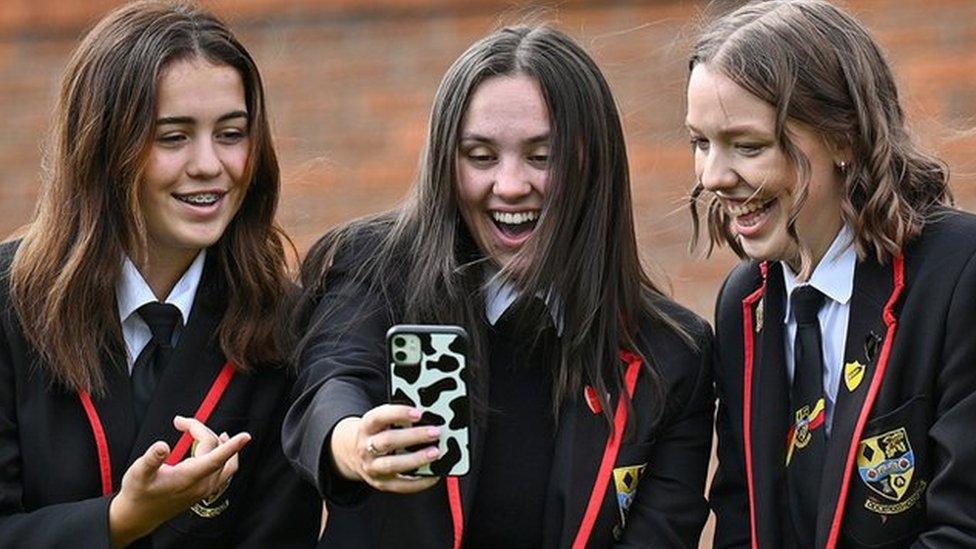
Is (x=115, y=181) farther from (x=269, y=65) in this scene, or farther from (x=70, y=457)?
(x=269, y=65)

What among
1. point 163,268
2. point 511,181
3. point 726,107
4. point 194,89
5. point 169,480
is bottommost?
point 169,480

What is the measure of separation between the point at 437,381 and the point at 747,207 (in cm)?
78

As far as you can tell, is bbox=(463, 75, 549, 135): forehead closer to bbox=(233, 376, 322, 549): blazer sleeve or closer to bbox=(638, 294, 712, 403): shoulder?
bbox=(638, 294, 712, 403): shoulder

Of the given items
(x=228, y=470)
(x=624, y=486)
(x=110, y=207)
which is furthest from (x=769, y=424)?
(x=110, y=207)

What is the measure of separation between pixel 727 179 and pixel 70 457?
1335mm

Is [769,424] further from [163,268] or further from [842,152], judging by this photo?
[163,268]

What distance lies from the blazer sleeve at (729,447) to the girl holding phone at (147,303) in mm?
806

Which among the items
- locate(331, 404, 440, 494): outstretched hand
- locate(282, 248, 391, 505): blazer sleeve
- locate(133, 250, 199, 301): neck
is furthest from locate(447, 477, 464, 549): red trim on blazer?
locate(133, 250, 199, 301): neck

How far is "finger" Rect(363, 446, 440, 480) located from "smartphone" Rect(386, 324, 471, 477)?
0.15 feet

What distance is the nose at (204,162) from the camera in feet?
14.5

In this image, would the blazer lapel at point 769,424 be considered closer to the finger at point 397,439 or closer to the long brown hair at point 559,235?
the long brown hair at point 559,235

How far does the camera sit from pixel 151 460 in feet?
13.5

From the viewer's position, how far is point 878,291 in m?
4.28

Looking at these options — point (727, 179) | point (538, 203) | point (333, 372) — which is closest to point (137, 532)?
point (333, 372)
